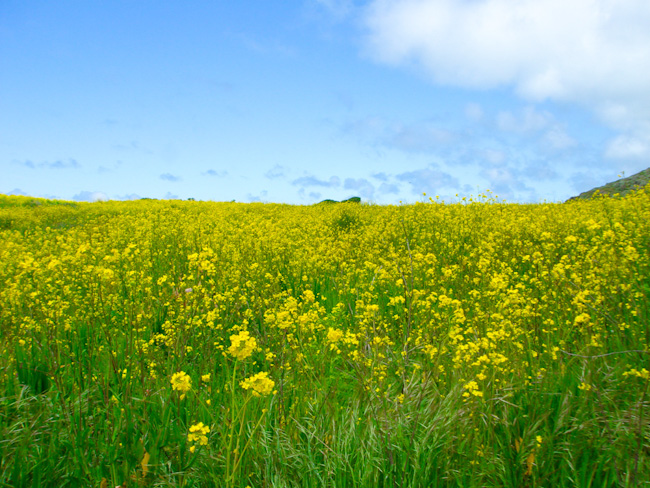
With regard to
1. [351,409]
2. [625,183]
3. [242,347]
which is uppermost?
[625,183]

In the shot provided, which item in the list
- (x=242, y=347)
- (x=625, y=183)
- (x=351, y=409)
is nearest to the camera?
(x=242, y=347)

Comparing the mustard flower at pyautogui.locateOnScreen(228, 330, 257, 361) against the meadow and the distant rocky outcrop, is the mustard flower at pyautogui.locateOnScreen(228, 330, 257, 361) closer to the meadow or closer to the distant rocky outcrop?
the meadow

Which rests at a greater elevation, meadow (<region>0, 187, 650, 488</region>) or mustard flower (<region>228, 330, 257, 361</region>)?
mustard flower (<region>228, 330, 257, 361</region>)

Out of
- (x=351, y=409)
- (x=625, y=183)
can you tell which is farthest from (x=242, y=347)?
(x=625, y=183)

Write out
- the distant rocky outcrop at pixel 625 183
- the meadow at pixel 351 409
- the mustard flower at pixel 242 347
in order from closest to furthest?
the mustard flower at pixel 242 347 < the meadow at pixel 351 409 < the distant rocky outcrop at pixel 625 183

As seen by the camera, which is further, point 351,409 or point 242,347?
point 351,409

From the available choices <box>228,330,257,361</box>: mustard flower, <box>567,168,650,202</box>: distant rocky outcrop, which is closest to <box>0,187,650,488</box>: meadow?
<box>228,330,257,361</box>: mustard flower

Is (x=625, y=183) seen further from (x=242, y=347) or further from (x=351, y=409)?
(x=242, y=347)

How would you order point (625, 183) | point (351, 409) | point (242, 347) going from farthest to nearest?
point (625, 183), point (351, 409), point (242, 347)

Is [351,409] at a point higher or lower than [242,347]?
lower

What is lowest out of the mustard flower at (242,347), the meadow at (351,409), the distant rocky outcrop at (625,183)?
the meadow at (351,409)

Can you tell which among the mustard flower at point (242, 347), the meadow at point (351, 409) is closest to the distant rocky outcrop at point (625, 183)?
the meadow at point (351, 409)

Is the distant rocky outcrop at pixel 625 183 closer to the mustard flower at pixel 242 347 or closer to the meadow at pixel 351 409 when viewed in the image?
the meadow at pixel 351 409

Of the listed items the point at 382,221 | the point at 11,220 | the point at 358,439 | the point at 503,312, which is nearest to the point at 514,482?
the point at 358,439
